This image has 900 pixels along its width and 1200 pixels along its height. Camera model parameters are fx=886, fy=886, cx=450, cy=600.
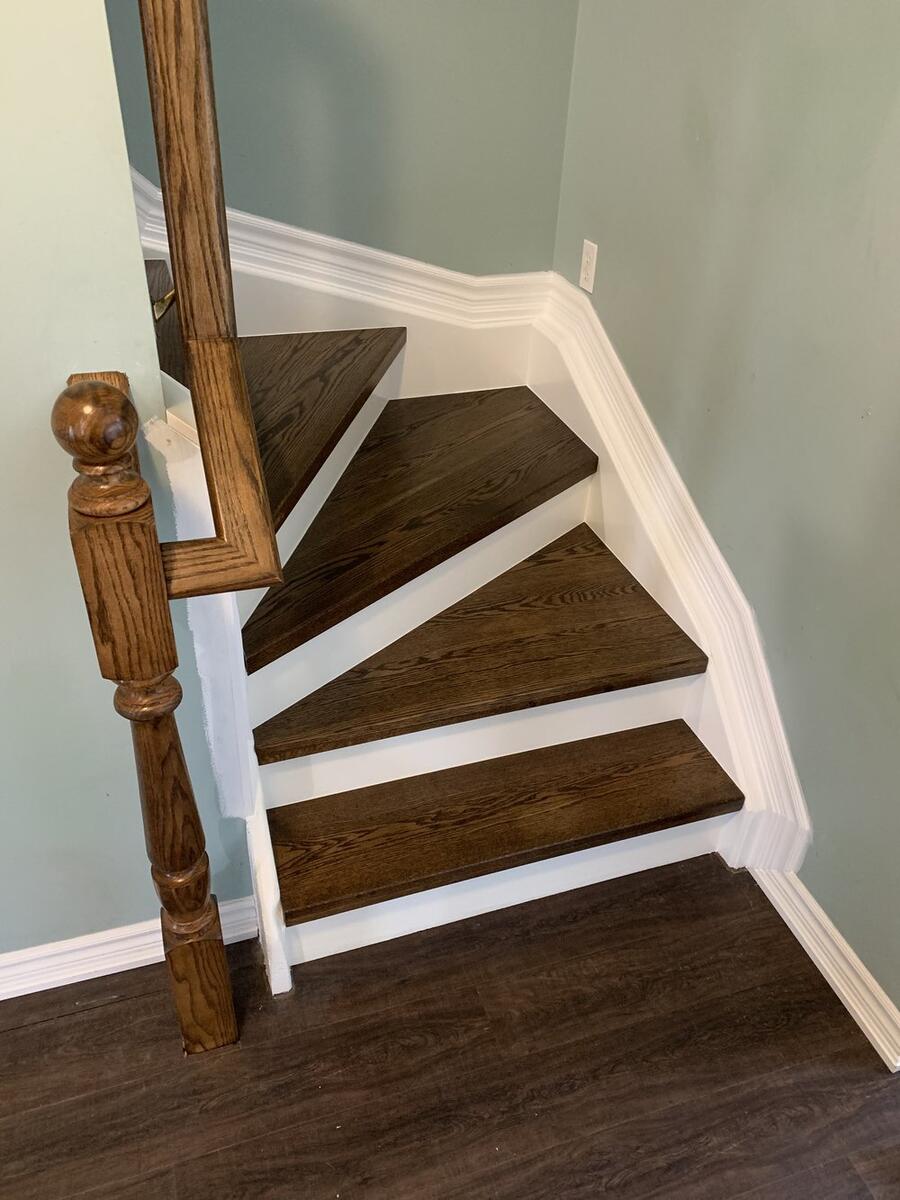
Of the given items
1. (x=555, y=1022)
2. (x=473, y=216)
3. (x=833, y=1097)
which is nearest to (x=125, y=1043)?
(x=555, y=1022)

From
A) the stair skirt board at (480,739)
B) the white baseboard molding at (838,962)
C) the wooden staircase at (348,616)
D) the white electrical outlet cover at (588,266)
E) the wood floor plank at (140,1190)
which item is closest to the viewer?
the wooden staircase at (348,616)

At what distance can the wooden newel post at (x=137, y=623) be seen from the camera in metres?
0.89

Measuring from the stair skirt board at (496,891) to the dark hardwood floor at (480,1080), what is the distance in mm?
32

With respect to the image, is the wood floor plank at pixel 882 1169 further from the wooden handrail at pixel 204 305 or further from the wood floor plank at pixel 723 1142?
the wooden handrail at pixel 204 305

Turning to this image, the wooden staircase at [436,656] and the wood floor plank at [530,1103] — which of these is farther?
the wooden staircase at [436,656]

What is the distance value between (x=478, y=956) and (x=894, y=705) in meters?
0.84

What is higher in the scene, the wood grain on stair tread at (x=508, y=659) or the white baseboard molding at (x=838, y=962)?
the wood grain on stair tread at (x=508, y=659)

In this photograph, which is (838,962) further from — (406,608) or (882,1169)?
(406,608)

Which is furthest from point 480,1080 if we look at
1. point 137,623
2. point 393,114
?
point 393,114

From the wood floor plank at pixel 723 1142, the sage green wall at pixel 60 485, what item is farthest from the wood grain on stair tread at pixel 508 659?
the wood floor plank at pixel 723 1142

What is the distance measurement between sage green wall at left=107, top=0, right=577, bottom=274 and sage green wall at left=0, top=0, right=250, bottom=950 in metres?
1.00

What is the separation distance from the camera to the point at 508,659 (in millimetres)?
1733

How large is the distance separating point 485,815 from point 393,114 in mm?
1515

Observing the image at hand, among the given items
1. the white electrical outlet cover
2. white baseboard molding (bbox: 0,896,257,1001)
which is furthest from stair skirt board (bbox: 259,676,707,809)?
the white electrical outlet cover
